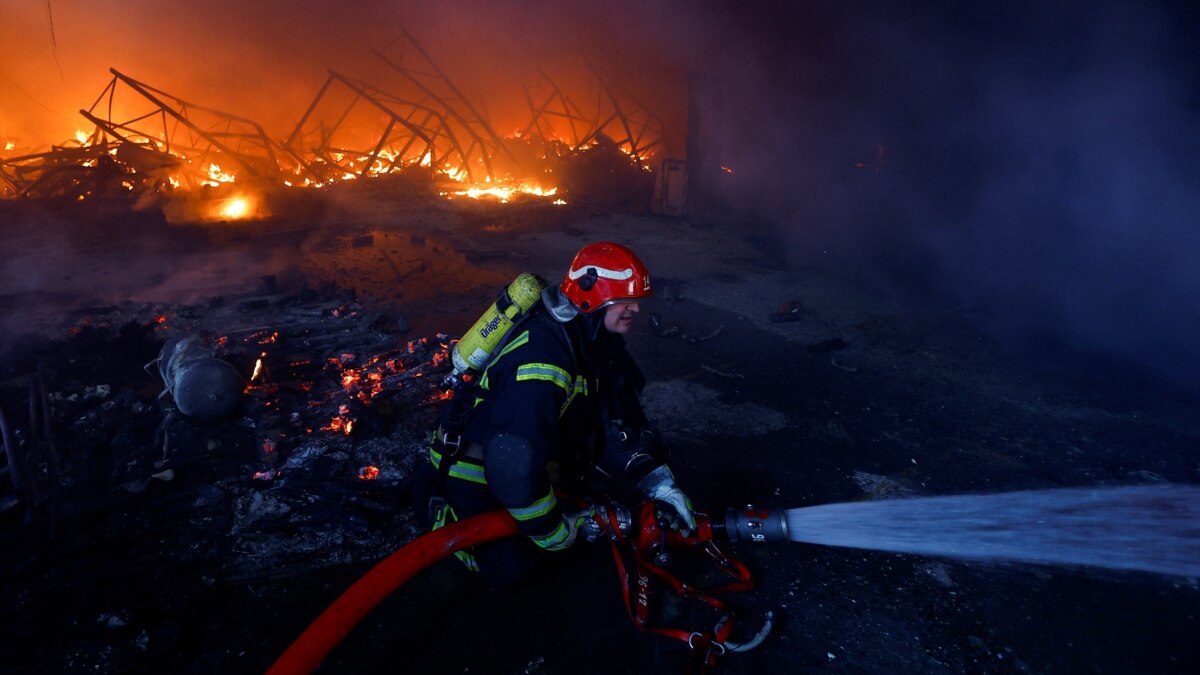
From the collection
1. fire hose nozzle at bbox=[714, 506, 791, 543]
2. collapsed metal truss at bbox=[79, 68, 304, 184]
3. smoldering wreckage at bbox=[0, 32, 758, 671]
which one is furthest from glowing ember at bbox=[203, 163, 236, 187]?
fire hose nozzle at bbox=[714, 506, 791, 543]

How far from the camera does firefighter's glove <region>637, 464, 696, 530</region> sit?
328 cm

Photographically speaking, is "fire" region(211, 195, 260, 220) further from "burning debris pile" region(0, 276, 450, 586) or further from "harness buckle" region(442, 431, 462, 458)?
"harness buckle" region(442, 431, 462, 458)

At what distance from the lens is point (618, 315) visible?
3174mm

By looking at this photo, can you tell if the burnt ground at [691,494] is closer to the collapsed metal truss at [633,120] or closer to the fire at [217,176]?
the fire at [217,176]

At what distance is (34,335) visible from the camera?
22.4ft

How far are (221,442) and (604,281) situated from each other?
12.5 feet

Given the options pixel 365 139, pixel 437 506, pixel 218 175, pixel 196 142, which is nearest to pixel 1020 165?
pixel 437 506

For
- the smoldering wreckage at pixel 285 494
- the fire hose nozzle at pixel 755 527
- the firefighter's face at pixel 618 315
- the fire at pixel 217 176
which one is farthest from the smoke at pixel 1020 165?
the fire at pixel 217 176

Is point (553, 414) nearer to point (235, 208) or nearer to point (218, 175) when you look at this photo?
→ point (235, 208)

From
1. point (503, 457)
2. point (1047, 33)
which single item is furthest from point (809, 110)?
point (503, 457)

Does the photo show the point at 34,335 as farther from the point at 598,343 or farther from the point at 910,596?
the point at 910,596

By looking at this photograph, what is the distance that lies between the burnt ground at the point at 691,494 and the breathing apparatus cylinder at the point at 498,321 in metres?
1.34

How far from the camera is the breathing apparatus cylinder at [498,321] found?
3.23 m

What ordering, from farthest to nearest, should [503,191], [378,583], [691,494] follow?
1. [503,191]
2. [691,494]
3. [378,583]
